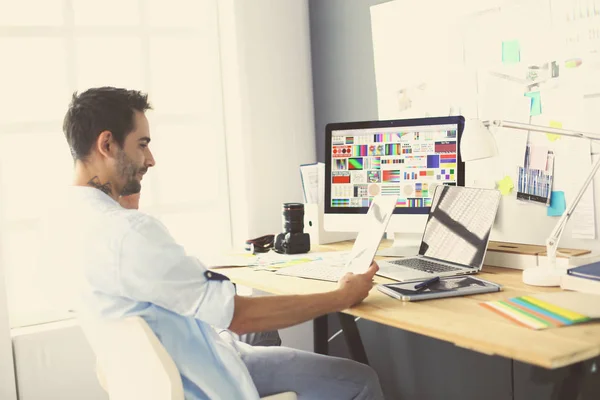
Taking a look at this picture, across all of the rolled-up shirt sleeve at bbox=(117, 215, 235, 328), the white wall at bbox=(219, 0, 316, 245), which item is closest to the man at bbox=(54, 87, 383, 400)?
the rolled-up shirt sleeve at bbox=(117, 215, 235, 328)

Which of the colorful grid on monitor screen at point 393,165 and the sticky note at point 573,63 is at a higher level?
the sticky note at point 573,63

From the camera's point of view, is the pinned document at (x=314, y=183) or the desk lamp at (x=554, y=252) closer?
the desk lamp at (x=554, y=252)

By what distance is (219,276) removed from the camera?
164cm

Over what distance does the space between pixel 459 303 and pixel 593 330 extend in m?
0.35

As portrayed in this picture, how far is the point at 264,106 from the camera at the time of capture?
3166 millimetres

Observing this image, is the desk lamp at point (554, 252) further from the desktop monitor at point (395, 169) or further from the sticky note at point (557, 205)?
the desktop monitor at point (395, 169)

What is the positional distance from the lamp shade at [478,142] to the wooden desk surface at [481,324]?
0.34 meters

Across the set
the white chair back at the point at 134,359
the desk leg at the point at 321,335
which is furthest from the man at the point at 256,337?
the white chair back at the point at 134,359

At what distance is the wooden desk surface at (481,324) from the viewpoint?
138 centimetres

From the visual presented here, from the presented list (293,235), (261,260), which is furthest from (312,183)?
(261,260)

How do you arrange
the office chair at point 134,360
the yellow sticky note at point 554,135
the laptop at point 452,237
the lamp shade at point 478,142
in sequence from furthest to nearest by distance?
1. the yellow sticky note at point 554,135
2. the laptop at point 452,237
3. the lamp shade at point 478,142
4. the office chair at point 134,360

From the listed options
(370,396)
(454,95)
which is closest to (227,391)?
(370,396)

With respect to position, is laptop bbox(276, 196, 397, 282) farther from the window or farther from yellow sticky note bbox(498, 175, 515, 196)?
the window

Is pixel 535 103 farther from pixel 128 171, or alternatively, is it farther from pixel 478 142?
pixel 128 171
